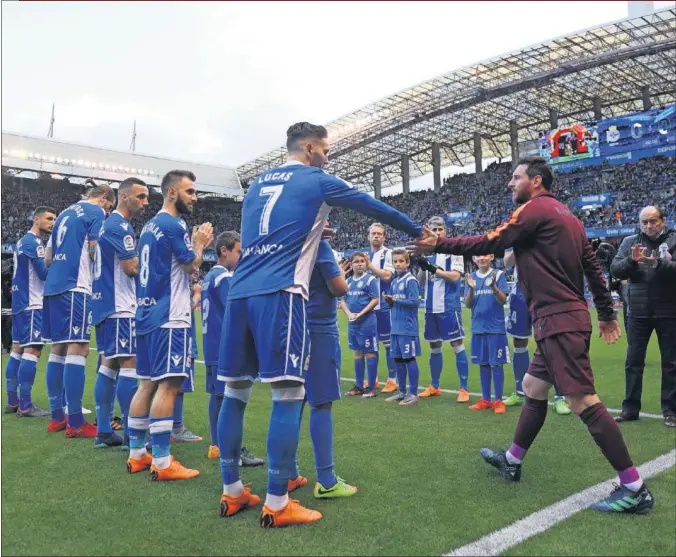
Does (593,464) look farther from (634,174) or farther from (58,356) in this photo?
(634,174)

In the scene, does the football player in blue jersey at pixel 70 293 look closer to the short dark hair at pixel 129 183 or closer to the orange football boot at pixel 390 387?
the short dark hair at pixel 129 183

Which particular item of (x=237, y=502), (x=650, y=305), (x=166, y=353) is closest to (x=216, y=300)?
(x=166, y=353)

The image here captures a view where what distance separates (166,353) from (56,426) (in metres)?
2.39

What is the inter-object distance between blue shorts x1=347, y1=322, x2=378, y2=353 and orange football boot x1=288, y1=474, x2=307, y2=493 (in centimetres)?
383

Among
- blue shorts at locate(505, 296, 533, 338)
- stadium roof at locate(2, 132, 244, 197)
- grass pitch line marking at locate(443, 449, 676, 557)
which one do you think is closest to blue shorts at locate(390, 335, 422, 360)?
blue shorts at locate(505, 296, 533, 338)

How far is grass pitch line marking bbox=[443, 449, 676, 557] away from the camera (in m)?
2.67

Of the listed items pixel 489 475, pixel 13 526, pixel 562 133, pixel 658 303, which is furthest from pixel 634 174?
pixel 13 526

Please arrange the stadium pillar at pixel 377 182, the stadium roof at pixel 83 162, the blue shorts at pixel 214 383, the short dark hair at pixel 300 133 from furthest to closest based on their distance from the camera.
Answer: the stadium pillar at pixel 377 182
the stadium roof at pixel 83 162
the blue shorts at pixel 214 383
the short dark hair at pixel 300 133

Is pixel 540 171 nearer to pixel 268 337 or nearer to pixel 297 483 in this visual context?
pixel 268 337

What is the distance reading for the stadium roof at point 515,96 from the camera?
2958cm

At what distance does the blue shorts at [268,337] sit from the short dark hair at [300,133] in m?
1.01

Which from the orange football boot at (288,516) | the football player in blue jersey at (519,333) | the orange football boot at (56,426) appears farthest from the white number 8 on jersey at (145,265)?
the football player in blue jersey at (519,333)

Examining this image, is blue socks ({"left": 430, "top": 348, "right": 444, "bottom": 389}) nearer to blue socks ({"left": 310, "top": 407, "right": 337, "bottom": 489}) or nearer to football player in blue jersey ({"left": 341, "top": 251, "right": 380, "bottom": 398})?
football player in blue jersey ({"left": 341, "top": 251, "right": 380, "bottom": 398})

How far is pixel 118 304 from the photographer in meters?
4.73
